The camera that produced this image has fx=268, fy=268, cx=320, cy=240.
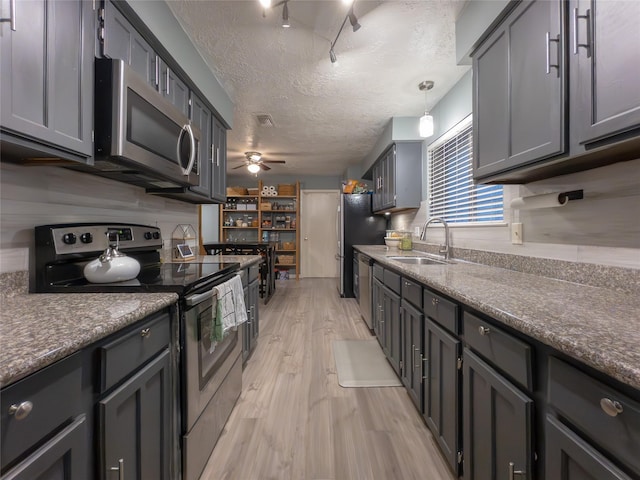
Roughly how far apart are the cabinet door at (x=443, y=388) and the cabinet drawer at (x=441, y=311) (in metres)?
0.04

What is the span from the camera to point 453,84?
8.20 ft

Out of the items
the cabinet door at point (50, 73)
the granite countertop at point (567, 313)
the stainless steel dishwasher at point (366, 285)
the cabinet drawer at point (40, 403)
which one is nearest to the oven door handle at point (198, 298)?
the cabinet drawer at point (40, 403)

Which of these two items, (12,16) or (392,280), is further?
(392,280)

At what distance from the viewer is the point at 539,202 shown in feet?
4.53

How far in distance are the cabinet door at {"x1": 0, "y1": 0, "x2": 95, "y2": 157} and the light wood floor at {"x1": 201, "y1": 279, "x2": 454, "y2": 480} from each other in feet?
5.21

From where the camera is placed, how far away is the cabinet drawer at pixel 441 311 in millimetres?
1147

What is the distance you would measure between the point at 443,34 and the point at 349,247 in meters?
3.09

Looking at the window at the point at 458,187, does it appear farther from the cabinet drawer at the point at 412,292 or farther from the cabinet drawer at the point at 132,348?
the cabinet drawer at the point at 132,348

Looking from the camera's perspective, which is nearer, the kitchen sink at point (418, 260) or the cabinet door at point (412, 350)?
the cabinet door at point (412, 350)

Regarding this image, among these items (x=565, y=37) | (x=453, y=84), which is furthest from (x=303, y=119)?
(x=565, y=37)

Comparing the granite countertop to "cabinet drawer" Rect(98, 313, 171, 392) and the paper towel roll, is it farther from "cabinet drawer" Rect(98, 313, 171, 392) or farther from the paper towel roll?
"cabinet drawer" Rect(98, 313, 171, 392)

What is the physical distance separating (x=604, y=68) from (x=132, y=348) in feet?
5.73

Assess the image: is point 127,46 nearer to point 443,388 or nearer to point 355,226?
point 443,388

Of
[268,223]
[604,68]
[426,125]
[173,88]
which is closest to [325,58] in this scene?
[426,125]
